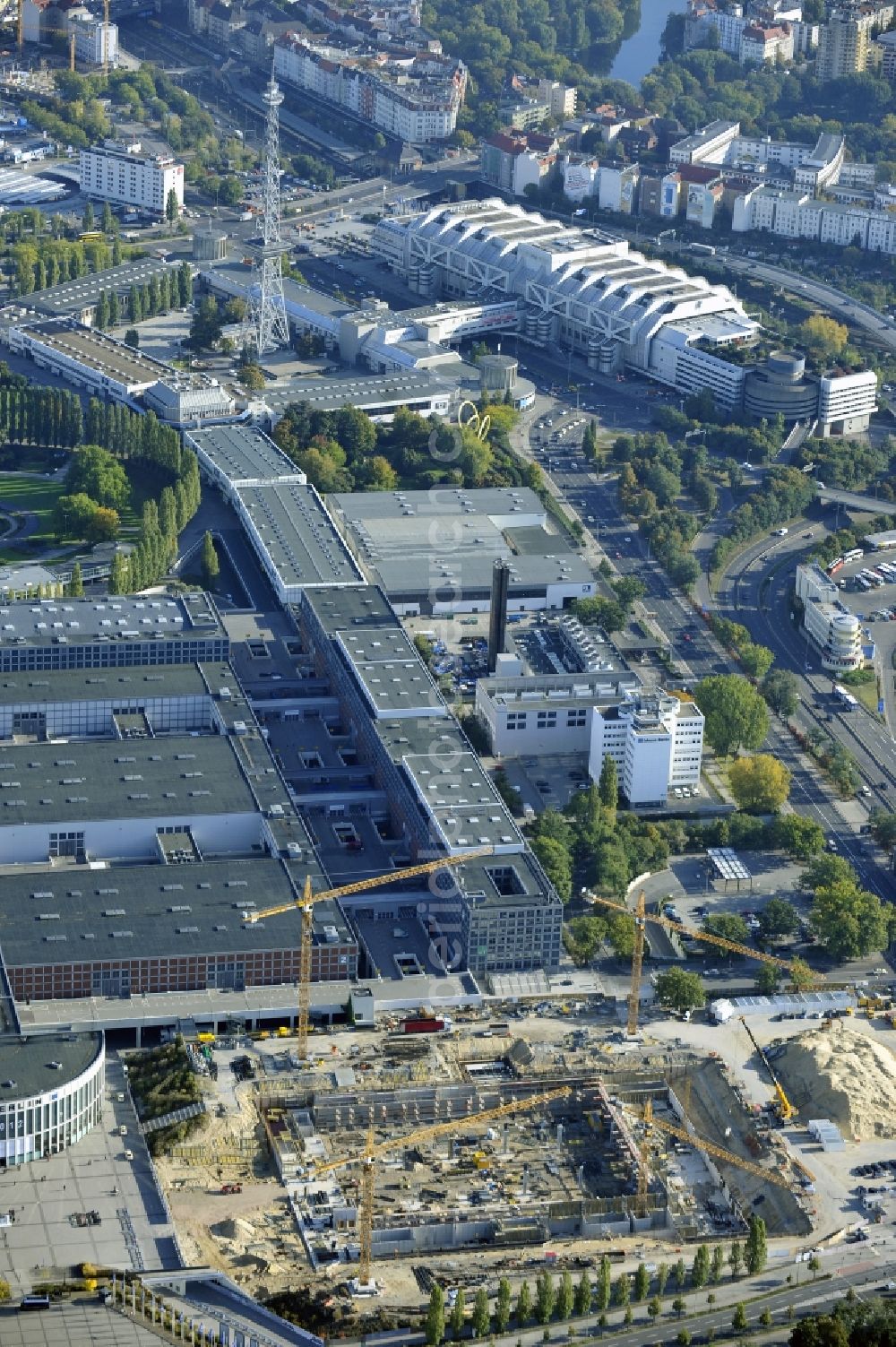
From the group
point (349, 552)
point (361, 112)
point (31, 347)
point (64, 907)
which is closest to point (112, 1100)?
point (64, 907)

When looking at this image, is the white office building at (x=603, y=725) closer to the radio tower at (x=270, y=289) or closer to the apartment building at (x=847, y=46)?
the radio tower at (x=270, y=289)

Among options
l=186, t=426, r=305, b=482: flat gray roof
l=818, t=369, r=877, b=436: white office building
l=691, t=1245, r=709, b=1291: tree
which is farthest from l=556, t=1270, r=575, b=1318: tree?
l=818, t=369, r=877, b=436: white office building

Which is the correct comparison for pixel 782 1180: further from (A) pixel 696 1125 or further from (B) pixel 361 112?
(B) pixel 361 112

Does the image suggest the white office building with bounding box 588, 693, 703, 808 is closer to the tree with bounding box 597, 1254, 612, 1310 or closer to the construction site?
the construction site

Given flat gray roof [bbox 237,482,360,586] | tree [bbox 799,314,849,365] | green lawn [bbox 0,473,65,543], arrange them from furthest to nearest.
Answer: tree [bbox 799,314,849,365]
green lawn [bbox 0,473,65,543]
flat gray roof [bbox 237,482,360,586]

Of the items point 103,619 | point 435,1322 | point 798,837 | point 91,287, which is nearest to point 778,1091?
point 798,837

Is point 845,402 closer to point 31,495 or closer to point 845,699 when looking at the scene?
point 845,699

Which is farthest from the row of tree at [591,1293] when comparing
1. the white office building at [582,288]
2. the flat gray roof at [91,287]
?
the flat gray roof at [91,287]
